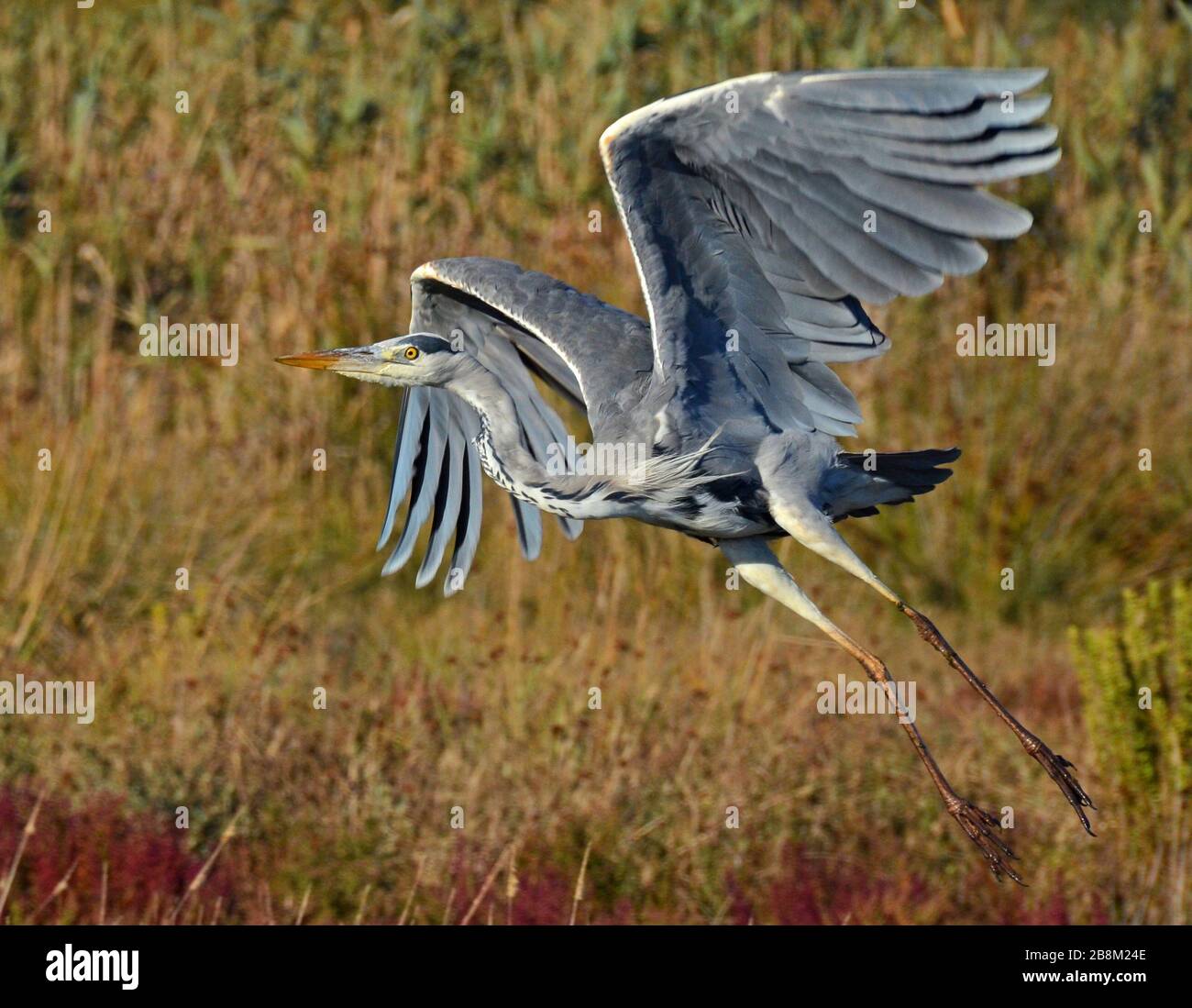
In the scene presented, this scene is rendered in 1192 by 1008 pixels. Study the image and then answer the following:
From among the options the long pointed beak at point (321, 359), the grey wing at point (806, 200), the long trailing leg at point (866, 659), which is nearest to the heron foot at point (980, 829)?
the long trailing leg at point (866, 659)

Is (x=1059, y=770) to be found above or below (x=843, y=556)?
below

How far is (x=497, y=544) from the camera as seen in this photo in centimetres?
885

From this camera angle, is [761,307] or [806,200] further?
[761,307]

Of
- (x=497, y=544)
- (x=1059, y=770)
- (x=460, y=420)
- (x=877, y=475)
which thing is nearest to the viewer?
(x=1059, y=770)

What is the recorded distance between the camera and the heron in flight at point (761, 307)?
491cm

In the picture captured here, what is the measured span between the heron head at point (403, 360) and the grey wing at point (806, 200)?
798mm

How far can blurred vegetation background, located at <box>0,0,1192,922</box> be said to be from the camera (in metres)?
6.67

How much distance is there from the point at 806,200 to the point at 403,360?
56.2 inches

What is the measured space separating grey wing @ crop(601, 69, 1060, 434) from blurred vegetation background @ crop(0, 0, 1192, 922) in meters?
1.76

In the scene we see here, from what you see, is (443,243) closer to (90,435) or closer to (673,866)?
(90,435)

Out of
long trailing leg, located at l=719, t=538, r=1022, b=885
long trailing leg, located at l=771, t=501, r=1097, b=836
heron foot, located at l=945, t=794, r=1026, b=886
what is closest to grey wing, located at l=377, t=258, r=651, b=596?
long trailing leg, located at l=719, t=538, r=1022, b=885

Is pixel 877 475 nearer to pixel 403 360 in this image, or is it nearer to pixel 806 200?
pixel 806 200

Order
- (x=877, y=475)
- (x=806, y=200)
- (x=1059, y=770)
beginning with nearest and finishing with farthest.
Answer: (x=806, y=200), (x=1059, y=770), (x=877, y=475)

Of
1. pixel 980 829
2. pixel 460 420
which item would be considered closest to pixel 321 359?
pixel 460 420
